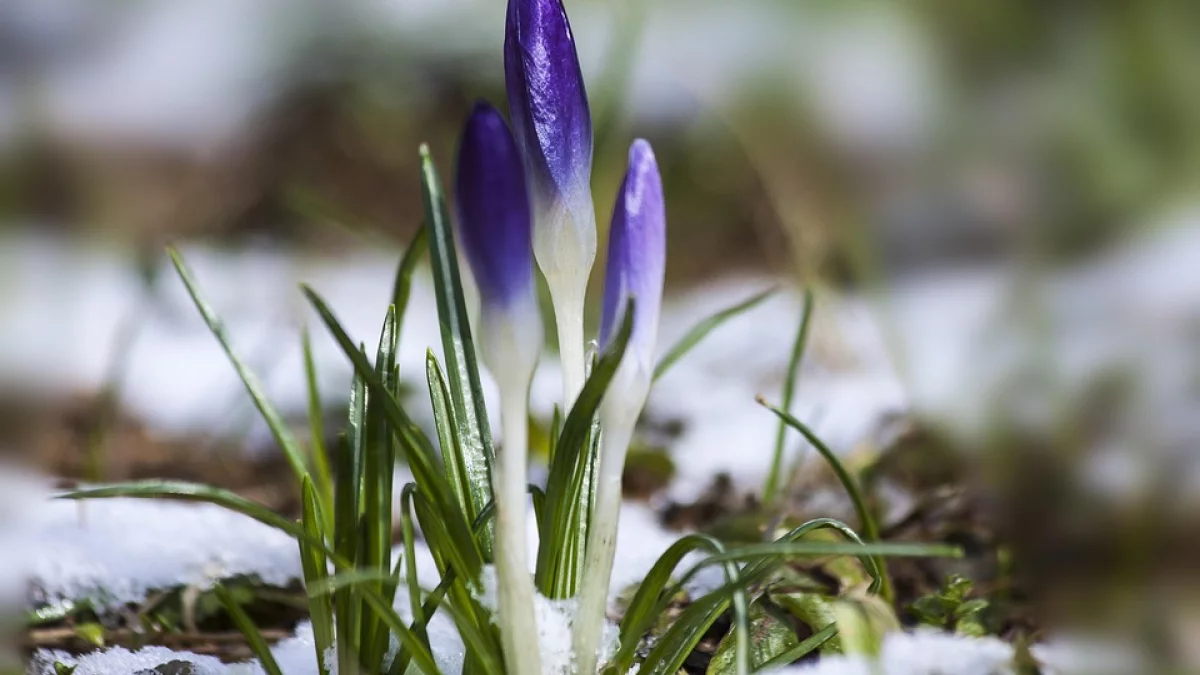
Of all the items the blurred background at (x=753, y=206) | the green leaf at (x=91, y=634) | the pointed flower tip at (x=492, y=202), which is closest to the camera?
the pointed flower tip at (x=492, y=202)

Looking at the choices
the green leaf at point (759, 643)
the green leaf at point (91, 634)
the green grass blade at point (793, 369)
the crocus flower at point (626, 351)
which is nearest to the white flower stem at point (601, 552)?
the crocus flower at point (626, 351)

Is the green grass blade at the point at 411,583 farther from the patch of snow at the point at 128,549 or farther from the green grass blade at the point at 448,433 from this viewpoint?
the patch of snow at the point at 128,549

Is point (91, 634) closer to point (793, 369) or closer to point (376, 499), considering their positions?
point (376, 499)

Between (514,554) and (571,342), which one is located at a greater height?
(571,342)

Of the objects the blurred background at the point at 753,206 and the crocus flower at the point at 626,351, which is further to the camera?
the blurred background at the point at 753,206

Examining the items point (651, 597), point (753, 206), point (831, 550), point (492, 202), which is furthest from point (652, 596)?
point (753, 206)

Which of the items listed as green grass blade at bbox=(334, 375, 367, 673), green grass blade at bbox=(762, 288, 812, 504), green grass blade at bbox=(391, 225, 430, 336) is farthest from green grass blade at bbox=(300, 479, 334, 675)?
green grass blade at bbox=(762, 288, 812, 504)

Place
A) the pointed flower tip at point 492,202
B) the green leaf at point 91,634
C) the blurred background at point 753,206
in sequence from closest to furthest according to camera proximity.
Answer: the pointed flower tip at point 492,202 < the green leaf at point 91,634 < the blurred background at point 753,206

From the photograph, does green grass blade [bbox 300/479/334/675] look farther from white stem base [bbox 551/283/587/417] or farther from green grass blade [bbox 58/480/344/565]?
white stem base [bbox 551/283/587/417]
